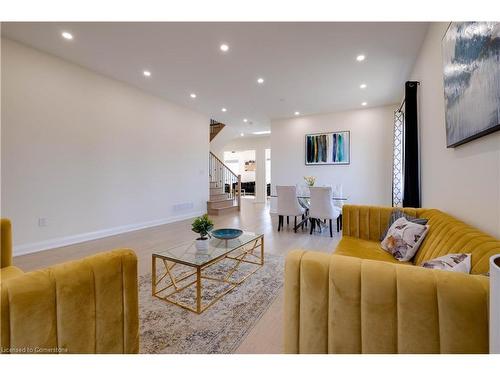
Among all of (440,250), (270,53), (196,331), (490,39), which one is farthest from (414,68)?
(196,331)

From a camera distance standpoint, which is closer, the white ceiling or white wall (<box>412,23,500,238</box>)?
white wall (<box>412,23,500,238</box>)

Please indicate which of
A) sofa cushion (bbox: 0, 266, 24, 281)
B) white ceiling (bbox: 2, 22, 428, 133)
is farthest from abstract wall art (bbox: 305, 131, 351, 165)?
sofa cushion (bbox: 0, 266, 24, 281)

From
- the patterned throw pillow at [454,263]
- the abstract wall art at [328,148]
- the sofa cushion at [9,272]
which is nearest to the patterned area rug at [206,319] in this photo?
the sofa cushion at [9,272]

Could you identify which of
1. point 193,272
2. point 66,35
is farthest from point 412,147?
point 66,35

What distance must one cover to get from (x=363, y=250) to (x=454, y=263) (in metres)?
1.06

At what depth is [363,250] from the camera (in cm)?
216

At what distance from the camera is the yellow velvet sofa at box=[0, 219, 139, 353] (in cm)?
80

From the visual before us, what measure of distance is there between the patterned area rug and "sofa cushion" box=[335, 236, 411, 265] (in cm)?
76

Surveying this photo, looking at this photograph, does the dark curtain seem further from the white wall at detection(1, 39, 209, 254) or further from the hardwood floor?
the white wall at detection(1, 39, 209, 254)

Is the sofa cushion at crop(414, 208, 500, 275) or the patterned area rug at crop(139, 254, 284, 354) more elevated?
the sofa cushion at crop(414, 208, 500, 275)

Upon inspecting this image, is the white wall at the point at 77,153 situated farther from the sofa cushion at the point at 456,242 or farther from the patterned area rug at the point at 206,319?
the sofa cushion at the point at 456,242

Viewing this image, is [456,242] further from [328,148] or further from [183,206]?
[183,206]

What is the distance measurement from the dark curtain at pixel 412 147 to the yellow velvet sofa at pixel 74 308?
375 cm
